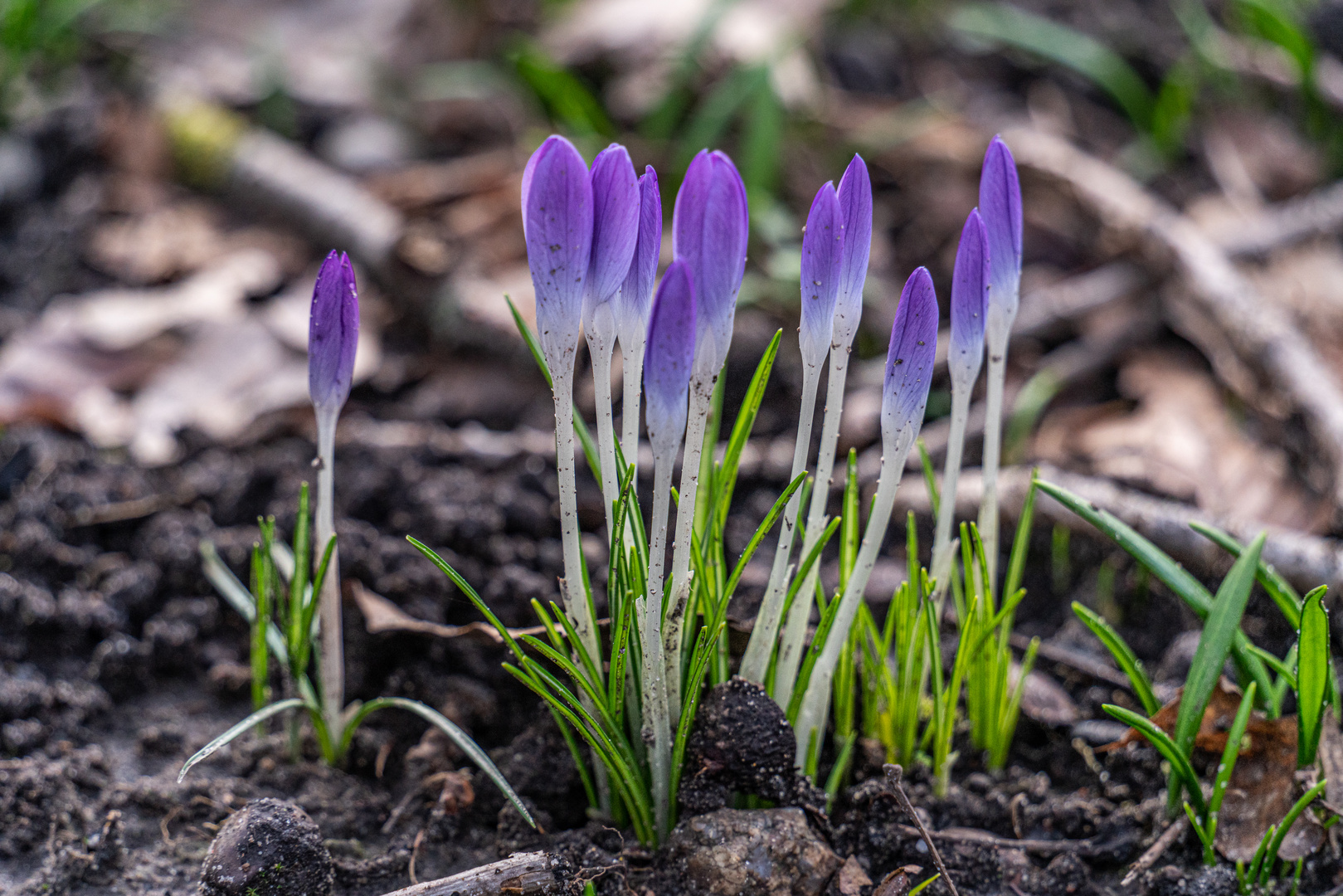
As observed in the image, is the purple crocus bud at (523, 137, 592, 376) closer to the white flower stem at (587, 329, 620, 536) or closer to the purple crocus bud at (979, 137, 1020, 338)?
the white flower stem at (587, 329, 620, 536)

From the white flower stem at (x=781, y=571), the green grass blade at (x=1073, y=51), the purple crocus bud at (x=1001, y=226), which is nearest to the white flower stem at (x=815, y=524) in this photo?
the white flower stem at (x=781, y=571)

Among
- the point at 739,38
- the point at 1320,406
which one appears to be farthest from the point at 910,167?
the point at 1320,406

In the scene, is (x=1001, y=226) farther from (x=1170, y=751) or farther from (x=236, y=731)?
(x=236, y=731)

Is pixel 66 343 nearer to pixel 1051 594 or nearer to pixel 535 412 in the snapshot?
pixel 535 412

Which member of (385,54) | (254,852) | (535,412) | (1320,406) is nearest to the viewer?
(254,852)

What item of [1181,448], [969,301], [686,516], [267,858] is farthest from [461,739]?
[1181,448]

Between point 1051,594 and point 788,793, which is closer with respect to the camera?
point 788,793
